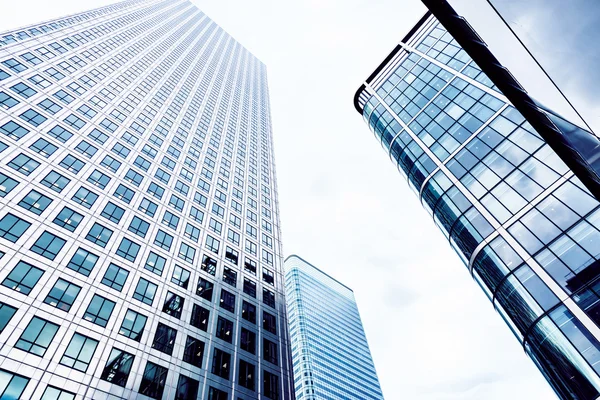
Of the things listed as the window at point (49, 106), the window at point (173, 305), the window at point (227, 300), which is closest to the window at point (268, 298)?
the window at point (227, 300)

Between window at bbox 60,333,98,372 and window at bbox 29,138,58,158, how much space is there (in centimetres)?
2186

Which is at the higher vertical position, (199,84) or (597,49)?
(199,84)

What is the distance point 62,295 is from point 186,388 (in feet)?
42.5

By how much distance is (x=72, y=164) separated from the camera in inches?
1596

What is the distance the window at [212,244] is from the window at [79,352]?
19.6 m

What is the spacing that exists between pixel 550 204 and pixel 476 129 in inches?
431

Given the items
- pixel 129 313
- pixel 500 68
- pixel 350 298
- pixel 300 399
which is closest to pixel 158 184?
pixel 129 313

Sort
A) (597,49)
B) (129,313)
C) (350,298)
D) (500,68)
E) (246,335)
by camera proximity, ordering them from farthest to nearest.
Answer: (350,298)
(246,335)
(129,313)
(500,68)
(597,49)

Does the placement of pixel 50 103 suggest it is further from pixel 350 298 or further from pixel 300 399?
pixel 350 298

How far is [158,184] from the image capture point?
4894cm

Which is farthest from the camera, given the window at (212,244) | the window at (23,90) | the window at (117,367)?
the window at (212,244)

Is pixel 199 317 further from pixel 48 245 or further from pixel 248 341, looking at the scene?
pixel 48 245

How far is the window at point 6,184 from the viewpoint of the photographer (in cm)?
3216

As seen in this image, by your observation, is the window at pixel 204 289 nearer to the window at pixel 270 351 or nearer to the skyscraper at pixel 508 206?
the window at pixel 270 351
